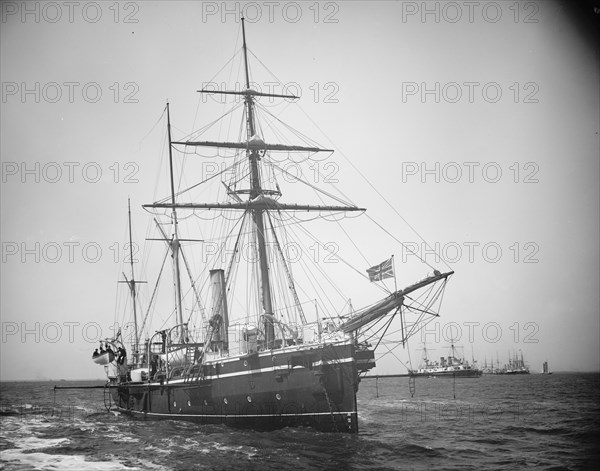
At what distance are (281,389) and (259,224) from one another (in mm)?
11545

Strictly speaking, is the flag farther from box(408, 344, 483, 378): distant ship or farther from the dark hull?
box(408, 344, 483, 378): distant ship

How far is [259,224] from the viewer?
34094 mm

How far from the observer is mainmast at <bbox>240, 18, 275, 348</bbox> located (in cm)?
3025

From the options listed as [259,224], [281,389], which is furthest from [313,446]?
[259,224]

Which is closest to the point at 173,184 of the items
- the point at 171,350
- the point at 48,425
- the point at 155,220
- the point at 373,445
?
the point at 155,220

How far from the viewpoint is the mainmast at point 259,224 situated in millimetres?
30250

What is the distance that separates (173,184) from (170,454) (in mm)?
23968

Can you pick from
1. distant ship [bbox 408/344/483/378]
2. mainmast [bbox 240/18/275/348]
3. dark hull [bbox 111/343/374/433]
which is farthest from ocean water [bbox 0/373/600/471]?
distant ship [bbox 408/344/483/378]

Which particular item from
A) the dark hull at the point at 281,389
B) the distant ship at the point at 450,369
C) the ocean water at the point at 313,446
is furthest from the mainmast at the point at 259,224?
the distant ship at the point at 450,369

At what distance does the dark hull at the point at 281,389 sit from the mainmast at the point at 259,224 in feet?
7.53

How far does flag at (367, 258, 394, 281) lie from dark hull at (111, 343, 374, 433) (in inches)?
135

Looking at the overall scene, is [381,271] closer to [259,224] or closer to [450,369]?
[259,224]

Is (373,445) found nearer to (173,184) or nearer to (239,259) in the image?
(239,259)

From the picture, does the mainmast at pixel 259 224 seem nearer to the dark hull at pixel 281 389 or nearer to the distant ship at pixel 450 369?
the dark hull at pixel 281 389
